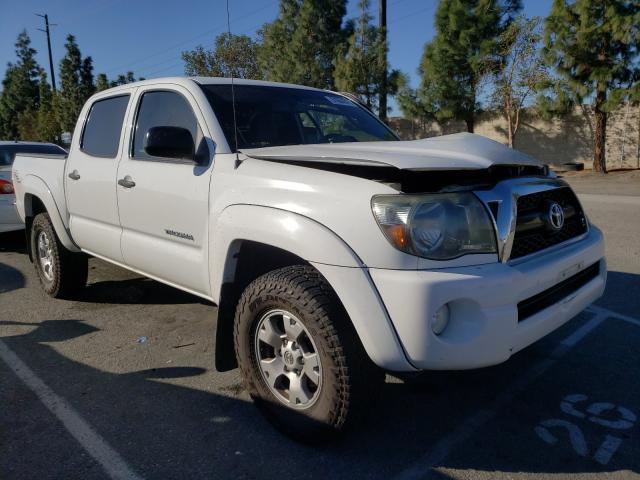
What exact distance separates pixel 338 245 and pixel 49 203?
141 inches

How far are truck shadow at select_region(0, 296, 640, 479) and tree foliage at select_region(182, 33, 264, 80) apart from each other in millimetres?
31657

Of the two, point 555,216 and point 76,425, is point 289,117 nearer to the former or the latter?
point 555,216

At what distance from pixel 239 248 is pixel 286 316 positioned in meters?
0.49

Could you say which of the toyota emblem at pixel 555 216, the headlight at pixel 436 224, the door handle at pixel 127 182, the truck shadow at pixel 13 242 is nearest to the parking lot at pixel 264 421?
the headlight at pixel 436 224

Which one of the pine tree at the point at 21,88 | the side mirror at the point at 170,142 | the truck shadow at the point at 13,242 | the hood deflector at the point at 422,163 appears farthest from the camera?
the pine tree at the point at 21,88

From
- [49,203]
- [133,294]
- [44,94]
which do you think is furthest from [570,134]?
[44,94]

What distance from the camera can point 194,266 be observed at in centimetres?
315

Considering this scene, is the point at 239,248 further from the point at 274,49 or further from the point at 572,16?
the point at 274,49

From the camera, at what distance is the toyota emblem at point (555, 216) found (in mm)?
2605

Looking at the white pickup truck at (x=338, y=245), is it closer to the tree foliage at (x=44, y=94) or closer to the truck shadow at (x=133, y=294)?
the truck shadow at (x=133, y=294)

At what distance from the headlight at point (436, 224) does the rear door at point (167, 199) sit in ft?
4.02

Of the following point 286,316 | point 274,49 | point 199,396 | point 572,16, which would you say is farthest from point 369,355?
point 274,49

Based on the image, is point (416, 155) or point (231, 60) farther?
point (231, 60)

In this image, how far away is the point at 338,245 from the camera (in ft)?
7.38
